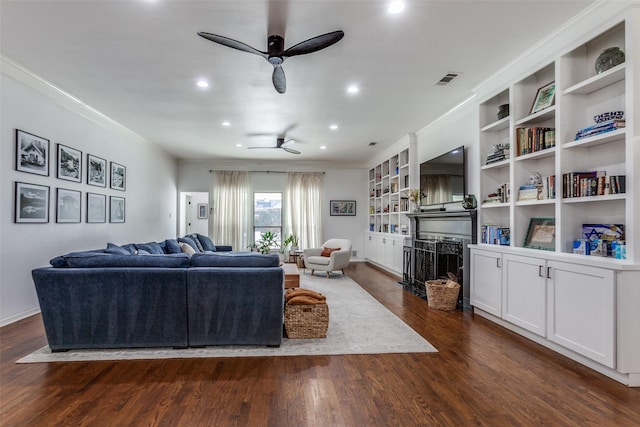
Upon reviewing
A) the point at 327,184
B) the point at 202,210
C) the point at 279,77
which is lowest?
the point at 202,210

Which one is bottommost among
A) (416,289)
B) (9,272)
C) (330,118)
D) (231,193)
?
(416,289)

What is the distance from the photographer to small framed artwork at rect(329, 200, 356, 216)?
9695 mm

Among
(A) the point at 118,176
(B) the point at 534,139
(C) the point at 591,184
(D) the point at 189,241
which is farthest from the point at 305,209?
(C) the point at 591,184

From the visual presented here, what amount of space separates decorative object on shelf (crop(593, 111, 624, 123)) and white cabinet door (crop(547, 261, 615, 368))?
1198 millimetres

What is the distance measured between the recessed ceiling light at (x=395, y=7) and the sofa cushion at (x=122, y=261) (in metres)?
2.72

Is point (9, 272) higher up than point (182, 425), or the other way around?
point (9, 272)

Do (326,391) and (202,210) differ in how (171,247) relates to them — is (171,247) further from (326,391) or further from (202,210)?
(202,210)

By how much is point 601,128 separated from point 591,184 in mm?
448

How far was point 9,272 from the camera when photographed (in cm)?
372

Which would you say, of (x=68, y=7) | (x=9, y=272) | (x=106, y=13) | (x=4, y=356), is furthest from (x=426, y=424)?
(x=9, y=272)

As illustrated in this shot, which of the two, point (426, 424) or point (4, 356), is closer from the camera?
point (426, 424)

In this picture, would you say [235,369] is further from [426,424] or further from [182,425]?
[426,424]

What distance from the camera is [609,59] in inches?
105

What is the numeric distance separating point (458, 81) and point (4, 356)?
533 cm
